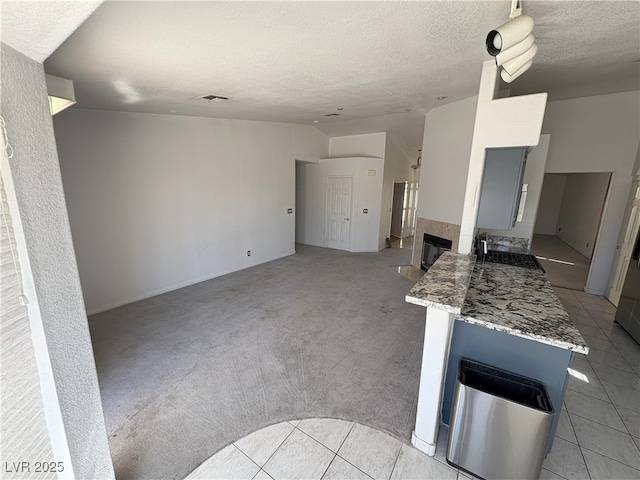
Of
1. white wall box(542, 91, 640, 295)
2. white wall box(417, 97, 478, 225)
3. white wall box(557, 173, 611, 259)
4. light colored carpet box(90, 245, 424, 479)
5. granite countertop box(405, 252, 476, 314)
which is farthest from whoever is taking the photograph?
white wall box(557, 173, 611, 259)

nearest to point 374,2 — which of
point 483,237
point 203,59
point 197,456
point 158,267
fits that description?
point 203,59

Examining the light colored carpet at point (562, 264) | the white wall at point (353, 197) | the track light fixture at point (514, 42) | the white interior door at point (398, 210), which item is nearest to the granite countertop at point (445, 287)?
the track light fixture at point (514, 42)

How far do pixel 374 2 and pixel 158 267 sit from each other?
163 inches

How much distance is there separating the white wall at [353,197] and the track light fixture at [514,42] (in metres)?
4.83

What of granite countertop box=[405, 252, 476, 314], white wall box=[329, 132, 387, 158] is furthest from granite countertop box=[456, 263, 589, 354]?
white wall box=[329, 132, 387, 158]

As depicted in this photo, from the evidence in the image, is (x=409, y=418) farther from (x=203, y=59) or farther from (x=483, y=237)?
(x=203, y=59)

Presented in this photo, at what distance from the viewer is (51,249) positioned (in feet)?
3.41

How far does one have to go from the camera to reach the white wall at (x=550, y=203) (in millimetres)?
9367

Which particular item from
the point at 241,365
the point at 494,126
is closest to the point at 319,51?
the point at 494,126

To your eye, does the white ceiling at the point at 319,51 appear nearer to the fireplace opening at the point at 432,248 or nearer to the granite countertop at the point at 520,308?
the granite countertop at the point at 520,308

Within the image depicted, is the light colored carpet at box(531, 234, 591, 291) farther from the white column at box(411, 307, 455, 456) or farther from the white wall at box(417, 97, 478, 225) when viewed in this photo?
the white column at box(411, 307, 455, 456)

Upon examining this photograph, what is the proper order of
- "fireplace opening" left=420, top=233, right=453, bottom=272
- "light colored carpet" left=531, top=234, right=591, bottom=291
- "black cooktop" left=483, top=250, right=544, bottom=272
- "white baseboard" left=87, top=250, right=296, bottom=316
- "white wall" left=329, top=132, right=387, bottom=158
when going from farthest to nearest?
"white wall" left=329, top=132, right=387, bottom=158, "light colored carpet" left=531, top=234, right=591, bottom=291, "fireplace opening" left=420, top=233, right=453, bottom=272, "white baseboard" left=87, top=250, right=296, bottom=316, "black cooktop" left=483, top=250, right=544, bottom=272

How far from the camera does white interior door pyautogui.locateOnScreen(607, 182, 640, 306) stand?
3736mm

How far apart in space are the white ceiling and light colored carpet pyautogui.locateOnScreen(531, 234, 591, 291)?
10.3 feet
